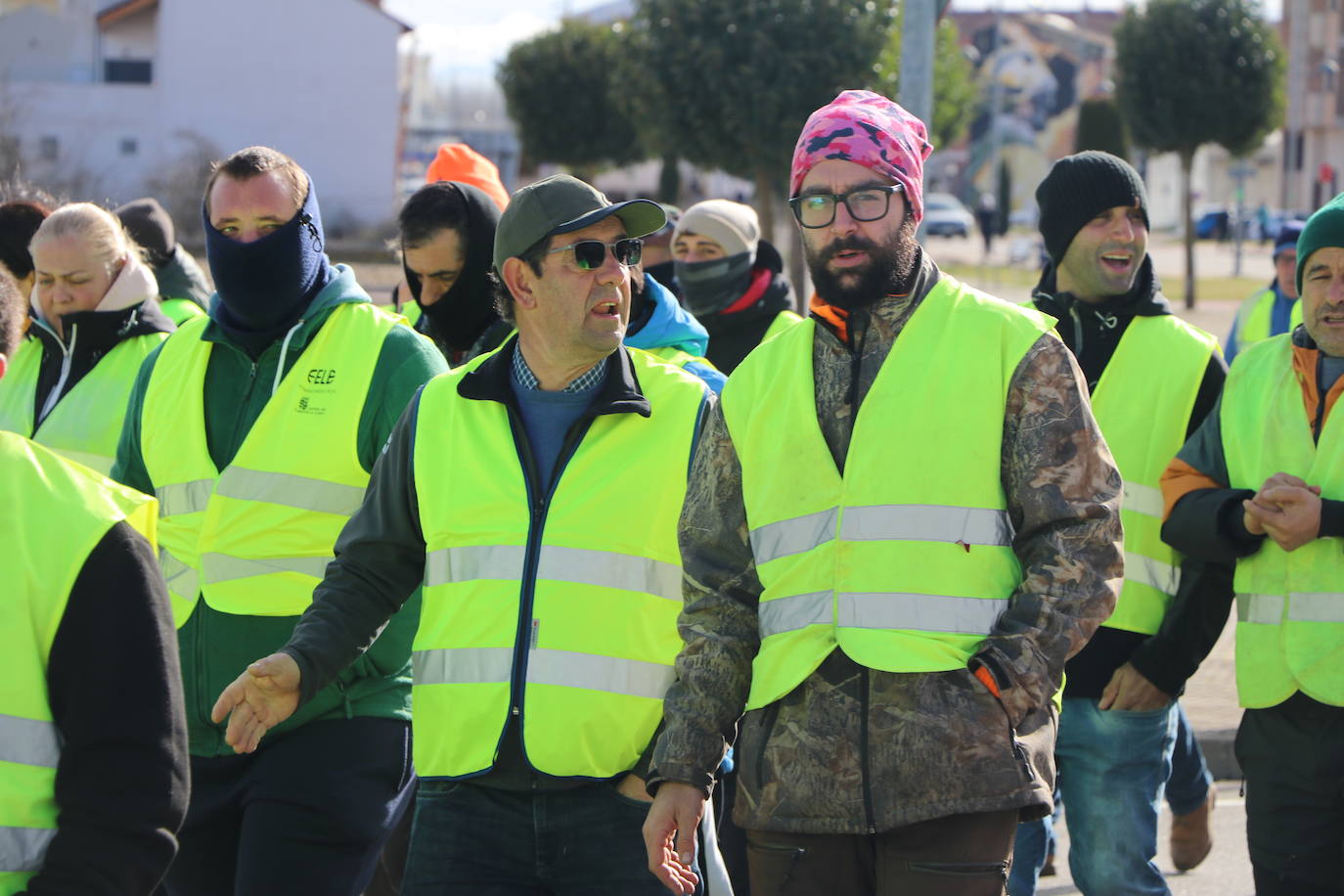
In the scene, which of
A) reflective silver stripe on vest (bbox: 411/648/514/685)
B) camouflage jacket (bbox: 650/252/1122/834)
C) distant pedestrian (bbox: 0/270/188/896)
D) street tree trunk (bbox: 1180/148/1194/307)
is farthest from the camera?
street tree trunk (bbox: 1180/148/1194/307)

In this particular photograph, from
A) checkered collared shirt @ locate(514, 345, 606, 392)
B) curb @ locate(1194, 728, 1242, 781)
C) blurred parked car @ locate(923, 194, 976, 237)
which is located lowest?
curb @ locate(1194, 728, 1242, 781)

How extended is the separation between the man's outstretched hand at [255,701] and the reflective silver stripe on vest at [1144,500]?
2.37 m

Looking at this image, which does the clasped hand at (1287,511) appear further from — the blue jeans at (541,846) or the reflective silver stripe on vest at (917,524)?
the blue jeans at (541,846)

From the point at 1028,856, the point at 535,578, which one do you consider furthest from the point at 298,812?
the point at 1028,856

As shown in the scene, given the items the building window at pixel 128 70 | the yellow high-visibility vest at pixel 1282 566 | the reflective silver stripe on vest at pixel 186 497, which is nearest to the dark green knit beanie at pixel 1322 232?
the yellow high-visibility vest at pixel 1282 566

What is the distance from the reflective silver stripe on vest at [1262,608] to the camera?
441 cm

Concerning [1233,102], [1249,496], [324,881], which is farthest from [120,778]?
[1233,102]

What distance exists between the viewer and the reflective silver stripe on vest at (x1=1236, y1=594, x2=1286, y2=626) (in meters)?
4.41

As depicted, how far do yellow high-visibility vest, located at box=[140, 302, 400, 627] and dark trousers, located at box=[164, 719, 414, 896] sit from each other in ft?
1.16

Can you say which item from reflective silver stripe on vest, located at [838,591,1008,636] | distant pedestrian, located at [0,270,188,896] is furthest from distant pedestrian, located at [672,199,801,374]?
distant pedestrian, located at [0,270,188,896]

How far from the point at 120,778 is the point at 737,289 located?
461cm

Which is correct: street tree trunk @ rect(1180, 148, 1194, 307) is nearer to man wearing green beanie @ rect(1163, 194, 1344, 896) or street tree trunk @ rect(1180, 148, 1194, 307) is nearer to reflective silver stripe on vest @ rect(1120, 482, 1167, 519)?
reflective silver stripe on vest @ rect(1120, 482, 1167, 519)

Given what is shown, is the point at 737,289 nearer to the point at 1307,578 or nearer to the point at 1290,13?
the point at 1307,578

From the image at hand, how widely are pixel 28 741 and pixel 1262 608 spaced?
9.82 ft
